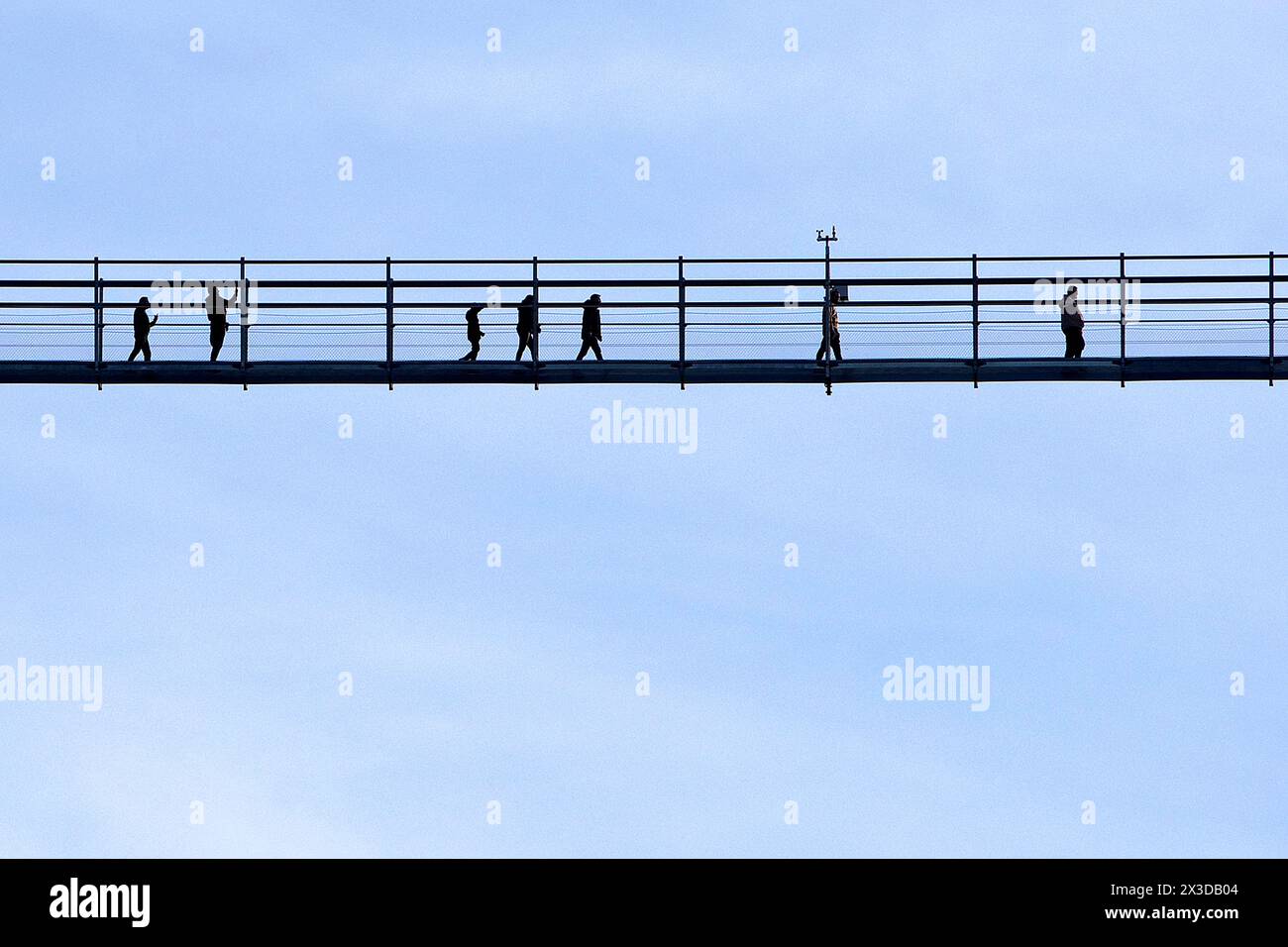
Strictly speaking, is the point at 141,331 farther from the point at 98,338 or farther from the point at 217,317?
the point at 217,317

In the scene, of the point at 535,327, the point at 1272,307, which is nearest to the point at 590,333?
the point at 535,327

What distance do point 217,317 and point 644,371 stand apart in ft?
20.6

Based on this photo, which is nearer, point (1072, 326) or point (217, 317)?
point (1072, 326)

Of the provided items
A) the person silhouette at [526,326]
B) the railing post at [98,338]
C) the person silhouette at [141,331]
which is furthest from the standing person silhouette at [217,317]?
the person silhouette at [526,326]

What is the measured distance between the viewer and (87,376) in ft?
144

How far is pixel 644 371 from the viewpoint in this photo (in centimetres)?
4362

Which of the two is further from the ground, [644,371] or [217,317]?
[217,317]

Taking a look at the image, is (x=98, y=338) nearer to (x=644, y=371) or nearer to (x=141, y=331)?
(x=141, y=331)
